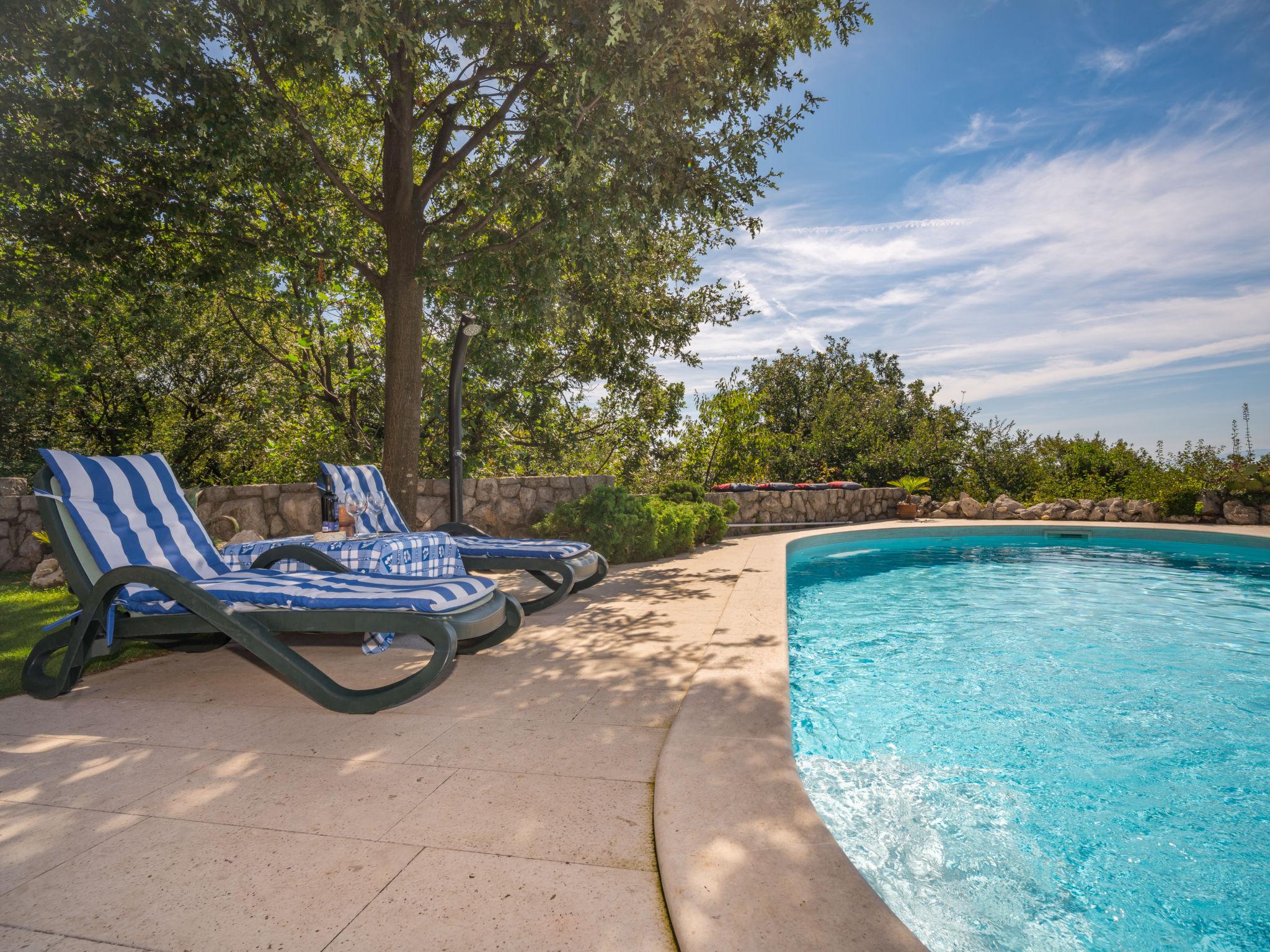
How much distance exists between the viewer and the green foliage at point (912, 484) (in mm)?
15906

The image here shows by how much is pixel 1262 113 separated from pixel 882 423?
375 inches

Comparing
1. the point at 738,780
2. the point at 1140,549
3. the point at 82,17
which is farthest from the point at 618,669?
the point at 1140,549

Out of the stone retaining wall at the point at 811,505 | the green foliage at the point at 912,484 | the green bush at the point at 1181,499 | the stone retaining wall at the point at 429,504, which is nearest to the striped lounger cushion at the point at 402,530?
the stone retaining wall at the point at 429,504

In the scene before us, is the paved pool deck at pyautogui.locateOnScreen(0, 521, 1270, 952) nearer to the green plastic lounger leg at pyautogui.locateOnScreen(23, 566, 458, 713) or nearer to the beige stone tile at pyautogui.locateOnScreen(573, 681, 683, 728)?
the beige stone tile at pyautogui.locateOnScreen(573, 681, 683, 728)

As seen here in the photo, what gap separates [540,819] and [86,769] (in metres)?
2.06

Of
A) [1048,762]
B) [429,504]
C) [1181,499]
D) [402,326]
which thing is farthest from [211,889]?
[1181,499]

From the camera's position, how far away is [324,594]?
330 centimetres

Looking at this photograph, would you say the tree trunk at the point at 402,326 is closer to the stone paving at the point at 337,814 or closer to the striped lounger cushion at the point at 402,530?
the striped lounger cushion at the point at 402,530

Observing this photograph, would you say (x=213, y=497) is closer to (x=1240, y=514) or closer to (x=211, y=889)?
(x=211, y=889)

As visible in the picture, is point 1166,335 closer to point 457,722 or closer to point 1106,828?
point 1106,828

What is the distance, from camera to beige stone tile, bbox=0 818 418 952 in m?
1.68

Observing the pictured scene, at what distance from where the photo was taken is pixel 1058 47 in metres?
10.9

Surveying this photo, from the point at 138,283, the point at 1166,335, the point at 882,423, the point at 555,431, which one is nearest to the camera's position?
the point at 138,283

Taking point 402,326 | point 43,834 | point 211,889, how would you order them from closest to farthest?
point 211,889, point 43,834, point 402,326
